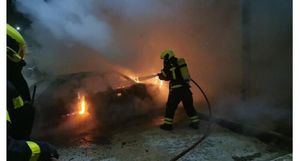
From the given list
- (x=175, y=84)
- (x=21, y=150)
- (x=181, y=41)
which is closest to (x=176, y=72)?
(x=175, y=84)

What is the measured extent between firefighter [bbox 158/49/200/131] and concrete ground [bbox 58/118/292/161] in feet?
0.76

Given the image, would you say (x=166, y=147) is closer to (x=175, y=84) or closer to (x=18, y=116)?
(x=175, y=84)

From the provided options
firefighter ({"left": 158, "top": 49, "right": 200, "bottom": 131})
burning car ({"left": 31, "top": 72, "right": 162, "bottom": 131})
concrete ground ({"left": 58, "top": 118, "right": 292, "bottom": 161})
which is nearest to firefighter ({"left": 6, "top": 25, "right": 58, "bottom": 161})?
concrete ground ({"left": 58, "top": 118, "right": 292, "bottom": 161})

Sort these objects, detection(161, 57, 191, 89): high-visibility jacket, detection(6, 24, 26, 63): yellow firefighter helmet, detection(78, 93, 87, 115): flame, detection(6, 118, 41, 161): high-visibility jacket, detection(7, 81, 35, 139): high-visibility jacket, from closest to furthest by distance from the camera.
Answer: detection(6, 118, 41, 161): high-visibility jacket
detection(7, 81, 35, 139): high-visibility jacket
detection(6, 24, 26, 63): yellow firefighter helmet
detection(161, 57, 191, 89): high-visibility jacket
detection(78, 93, 87, 115): flame

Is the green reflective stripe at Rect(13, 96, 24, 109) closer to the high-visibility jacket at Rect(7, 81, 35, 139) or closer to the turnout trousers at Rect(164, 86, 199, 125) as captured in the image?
the high-visibility jacket at Rect(7, 81, 35, 139)

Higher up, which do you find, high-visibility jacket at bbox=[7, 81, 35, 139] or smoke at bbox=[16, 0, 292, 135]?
smoke at bbox=[16, 0, 292, 135]

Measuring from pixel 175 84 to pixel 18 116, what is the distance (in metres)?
4.97

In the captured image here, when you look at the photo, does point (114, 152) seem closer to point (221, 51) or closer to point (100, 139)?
point (100, 139)

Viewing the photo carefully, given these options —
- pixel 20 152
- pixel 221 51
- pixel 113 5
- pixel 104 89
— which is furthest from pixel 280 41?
pixel 20 152

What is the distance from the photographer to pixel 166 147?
607cm

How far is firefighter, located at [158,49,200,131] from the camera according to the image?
709 centimetres

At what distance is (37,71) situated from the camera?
13.1m

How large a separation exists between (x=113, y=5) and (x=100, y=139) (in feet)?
22.0

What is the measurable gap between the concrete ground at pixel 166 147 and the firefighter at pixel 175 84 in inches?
9.1
